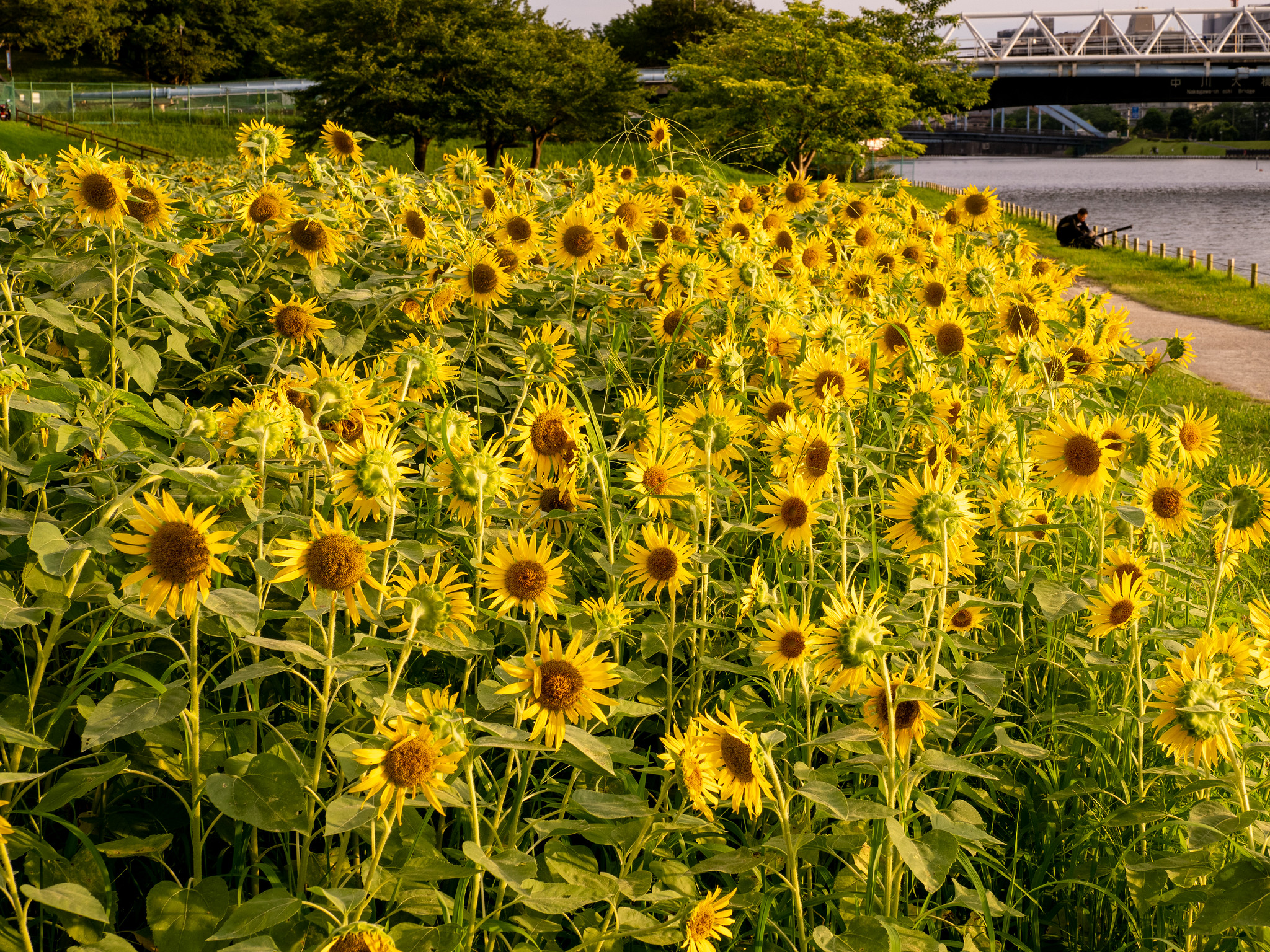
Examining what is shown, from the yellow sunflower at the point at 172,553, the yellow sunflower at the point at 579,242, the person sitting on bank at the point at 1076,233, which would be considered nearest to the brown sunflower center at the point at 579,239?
the yellow sunflower at the point at 579,242

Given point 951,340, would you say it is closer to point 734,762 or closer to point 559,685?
point 734,762

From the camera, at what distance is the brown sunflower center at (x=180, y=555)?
1453mm

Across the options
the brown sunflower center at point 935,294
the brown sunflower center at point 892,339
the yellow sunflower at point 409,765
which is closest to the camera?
the yellow sunflower at point 409,765

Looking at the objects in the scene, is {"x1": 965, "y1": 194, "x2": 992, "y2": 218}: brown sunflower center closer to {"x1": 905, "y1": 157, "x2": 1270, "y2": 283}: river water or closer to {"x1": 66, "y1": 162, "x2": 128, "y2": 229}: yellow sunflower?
{"x1": 905, "y1": 157, "x2": 1270, "y2": 283}: river water

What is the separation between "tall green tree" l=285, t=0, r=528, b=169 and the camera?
28.1 m

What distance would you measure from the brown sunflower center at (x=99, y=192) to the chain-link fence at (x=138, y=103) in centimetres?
4214

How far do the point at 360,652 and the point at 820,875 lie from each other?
3.65 feet

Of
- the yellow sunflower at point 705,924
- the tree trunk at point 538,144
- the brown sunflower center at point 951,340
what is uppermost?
the tree trunk at point 538,144

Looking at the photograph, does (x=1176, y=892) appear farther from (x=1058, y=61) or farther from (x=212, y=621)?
(x=1058, y=61)

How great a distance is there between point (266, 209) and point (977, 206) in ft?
10.7

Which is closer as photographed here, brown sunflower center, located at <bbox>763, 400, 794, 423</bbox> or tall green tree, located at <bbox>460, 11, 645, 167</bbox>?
brown sunflower center, located at <bbox>763, 400, 794, 423</bbox>

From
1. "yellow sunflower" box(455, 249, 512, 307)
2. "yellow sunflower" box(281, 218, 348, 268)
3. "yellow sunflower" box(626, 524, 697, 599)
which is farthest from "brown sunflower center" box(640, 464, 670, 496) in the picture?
"yellow sunflower" box(281, 218, 348, 268)

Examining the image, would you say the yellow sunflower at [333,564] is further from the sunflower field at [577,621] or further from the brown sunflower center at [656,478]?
the brown sunflower center at [656,478]

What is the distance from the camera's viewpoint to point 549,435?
2244 millimetres
